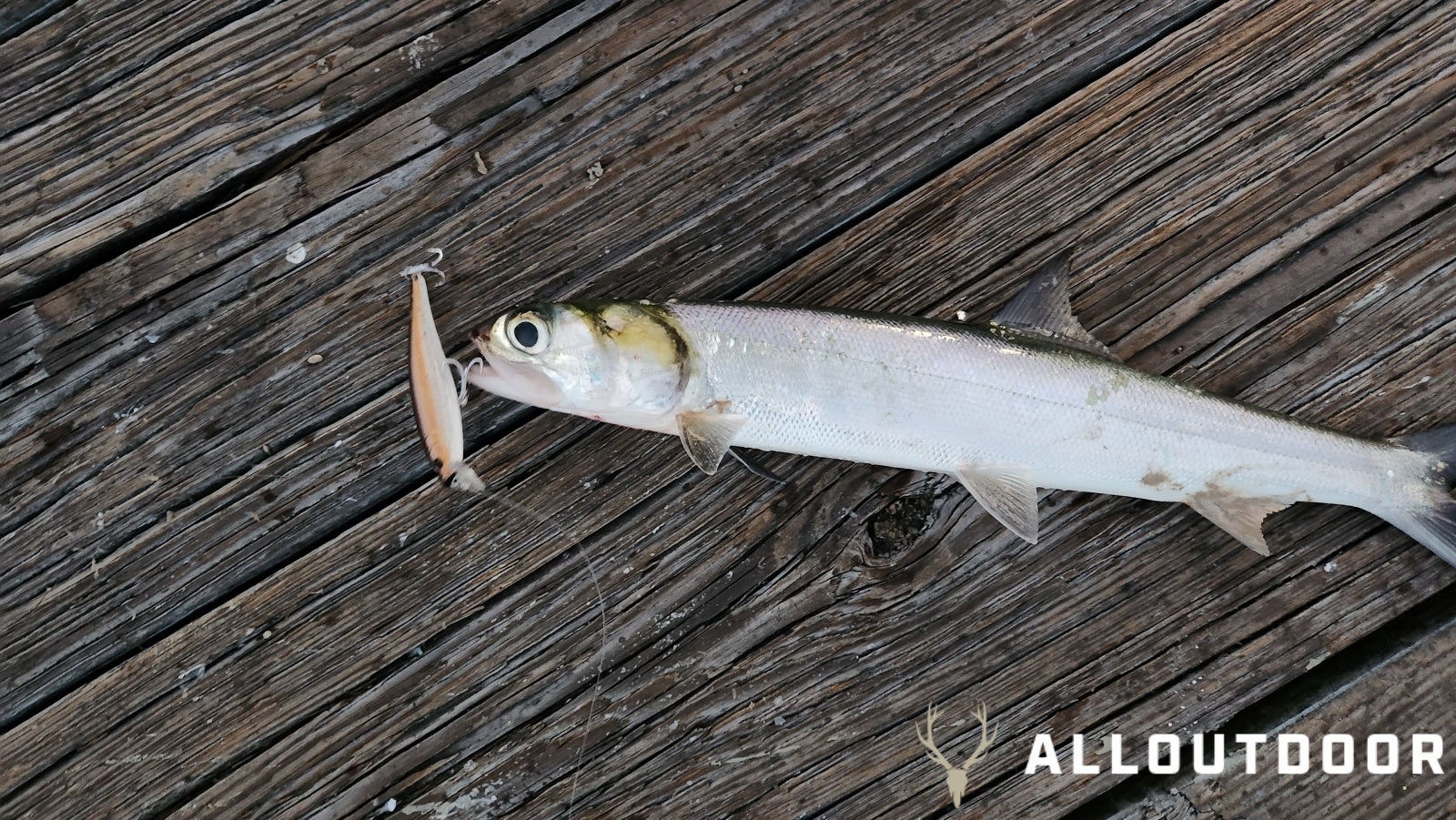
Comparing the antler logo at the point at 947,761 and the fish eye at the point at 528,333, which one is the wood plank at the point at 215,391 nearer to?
the fish eye at the point at 528,333

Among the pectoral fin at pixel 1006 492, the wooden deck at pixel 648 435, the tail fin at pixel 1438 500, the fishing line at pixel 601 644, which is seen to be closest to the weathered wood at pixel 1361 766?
the wooden deck at pixel 648 435

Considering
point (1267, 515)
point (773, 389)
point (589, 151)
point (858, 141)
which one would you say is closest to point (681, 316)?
point (773, 389)

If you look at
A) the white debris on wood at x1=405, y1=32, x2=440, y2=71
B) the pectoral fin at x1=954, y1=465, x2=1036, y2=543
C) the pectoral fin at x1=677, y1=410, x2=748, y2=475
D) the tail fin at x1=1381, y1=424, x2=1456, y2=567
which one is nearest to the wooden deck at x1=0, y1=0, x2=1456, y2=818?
the white debris on wood at x1=405, y1=32, x2=440, y2=71

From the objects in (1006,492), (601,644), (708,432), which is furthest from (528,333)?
(1006,492)

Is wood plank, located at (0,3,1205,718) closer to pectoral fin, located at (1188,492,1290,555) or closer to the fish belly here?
the fish belly

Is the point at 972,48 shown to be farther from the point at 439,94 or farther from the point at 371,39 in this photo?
the point at 371,39

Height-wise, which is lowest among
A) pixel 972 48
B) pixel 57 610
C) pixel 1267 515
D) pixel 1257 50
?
pixel 1267 515
